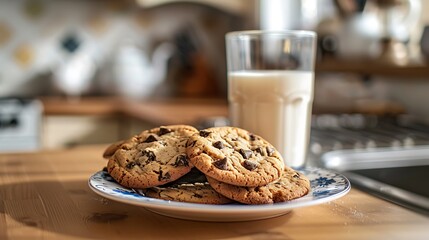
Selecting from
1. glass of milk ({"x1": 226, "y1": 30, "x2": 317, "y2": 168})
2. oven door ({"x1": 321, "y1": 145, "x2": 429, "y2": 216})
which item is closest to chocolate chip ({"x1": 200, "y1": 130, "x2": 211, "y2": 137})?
glass of milk ({"x1": 226, "y1": 30, "x2": 317, "y2": 168})

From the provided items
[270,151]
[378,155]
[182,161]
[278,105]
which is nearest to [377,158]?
[378,155]

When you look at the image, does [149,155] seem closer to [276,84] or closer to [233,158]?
[233,158]

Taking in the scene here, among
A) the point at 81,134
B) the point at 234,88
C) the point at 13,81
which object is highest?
the point at 234,88

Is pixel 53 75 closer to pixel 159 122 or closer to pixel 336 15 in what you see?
pixel 159 122

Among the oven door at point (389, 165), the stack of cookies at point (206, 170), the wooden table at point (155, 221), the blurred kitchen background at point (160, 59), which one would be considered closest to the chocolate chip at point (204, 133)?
the stack of cookies at point (206, 170)

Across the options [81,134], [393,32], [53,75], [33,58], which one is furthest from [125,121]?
[393,32]

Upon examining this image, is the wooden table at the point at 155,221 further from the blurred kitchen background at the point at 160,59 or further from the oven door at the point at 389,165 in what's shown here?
the blurred kitchen background at the point at 160,59

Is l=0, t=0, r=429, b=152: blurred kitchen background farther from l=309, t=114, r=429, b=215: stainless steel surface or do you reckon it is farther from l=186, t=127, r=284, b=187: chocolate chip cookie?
l=186, t=127, r=284, b=187: chocolate chip cookie
